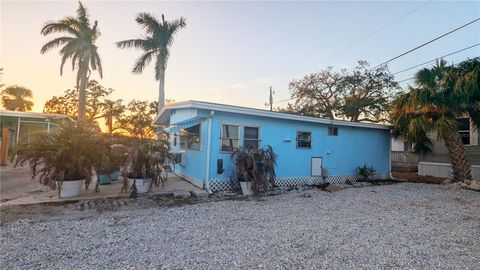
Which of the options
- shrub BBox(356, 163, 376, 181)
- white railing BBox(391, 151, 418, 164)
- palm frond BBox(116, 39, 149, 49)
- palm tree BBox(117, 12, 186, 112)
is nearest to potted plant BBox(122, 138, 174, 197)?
shrub BBox(356, 163, 376, 181)

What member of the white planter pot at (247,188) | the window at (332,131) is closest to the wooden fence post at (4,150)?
the white planter pot at (247,188)

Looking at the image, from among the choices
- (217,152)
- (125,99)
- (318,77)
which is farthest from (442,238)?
(125,99)

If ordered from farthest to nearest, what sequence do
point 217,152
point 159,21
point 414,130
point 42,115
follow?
1. point 159,21
2. point 42,115
3. point 414,130
4. point 217,152

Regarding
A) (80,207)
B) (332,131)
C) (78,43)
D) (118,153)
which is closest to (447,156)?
(332,131)

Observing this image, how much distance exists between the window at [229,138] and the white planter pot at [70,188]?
3.93 meters

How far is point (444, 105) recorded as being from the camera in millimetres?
8477

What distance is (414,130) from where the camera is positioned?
28.8 ft

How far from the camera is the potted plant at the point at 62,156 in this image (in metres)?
5.63

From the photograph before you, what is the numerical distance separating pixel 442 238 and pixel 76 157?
24.5ft

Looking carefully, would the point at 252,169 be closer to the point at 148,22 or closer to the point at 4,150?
the point at 4,150

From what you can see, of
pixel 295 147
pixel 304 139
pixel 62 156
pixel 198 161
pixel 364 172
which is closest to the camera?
pixel 62 156

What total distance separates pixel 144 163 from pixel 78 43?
45.9 ft

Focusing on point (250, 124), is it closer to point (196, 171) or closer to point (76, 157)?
point (196, 171)

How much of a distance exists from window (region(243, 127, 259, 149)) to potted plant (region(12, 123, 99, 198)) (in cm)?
426
